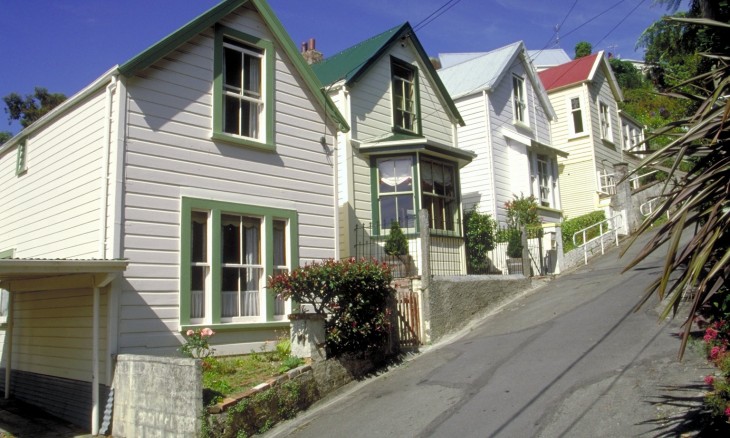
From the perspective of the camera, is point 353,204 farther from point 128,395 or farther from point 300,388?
point 128,395

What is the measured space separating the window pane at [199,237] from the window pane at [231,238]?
0.34m

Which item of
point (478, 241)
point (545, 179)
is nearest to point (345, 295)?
point (478, 241)

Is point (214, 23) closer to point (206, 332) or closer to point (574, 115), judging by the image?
point (206, 332)

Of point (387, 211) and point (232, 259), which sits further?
point (387, 211)

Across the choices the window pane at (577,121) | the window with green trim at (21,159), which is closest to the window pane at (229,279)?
the window with green trim at (21,159)

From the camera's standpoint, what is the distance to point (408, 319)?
12734mm

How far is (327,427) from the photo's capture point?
8875mm

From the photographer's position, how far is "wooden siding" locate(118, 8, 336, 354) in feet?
33.7

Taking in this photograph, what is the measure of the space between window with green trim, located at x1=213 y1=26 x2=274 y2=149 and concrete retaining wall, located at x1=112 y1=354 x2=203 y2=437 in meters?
4.59

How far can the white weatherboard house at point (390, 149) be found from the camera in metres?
16.3

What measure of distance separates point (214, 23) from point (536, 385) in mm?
8413

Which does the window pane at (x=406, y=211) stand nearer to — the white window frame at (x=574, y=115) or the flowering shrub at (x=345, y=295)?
the flowering shrub at (x=345, y=295)

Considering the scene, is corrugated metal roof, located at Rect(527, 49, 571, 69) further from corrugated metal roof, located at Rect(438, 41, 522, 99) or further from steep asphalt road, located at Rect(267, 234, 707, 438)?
steep asphalt road, located at Rect(267, 234, 707, 438)

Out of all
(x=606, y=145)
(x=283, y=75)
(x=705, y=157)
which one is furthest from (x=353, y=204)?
(x=606, y=145)
